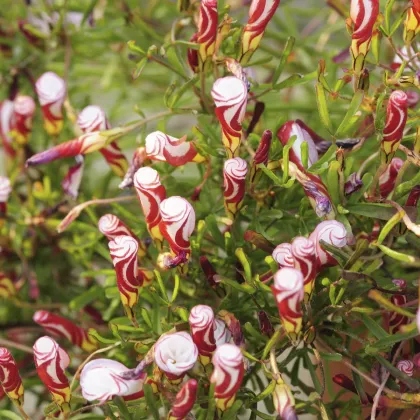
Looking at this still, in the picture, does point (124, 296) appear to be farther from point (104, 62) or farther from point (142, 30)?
point (104, 62)

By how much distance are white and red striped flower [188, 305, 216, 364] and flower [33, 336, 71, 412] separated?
7cm

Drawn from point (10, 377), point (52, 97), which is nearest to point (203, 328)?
point (10, 377)

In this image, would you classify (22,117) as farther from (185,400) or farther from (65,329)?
(185,400)

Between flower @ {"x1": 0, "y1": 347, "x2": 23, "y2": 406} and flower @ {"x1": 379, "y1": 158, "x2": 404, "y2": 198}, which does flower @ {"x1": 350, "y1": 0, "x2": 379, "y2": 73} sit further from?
flower @ {"x1": 0, "y1": 347, "x2": 23, "y2": 406}

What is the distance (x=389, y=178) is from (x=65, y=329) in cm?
21

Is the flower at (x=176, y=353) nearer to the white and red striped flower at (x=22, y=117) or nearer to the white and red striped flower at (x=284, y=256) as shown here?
the white and red striped flower at (x=284, y=256)

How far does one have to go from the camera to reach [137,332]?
394mm

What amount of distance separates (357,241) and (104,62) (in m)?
0.41

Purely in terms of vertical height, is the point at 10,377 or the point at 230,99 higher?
the point at 230,99

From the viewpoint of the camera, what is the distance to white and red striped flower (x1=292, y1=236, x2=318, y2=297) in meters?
0.31

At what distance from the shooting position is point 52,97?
47 centimetres

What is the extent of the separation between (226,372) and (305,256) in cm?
6

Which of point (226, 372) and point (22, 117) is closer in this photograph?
point (226, 372)

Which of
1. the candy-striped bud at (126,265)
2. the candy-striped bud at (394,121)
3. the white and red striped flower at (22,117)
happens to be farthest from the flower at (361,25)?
the white and red striped flower at (22,117)
